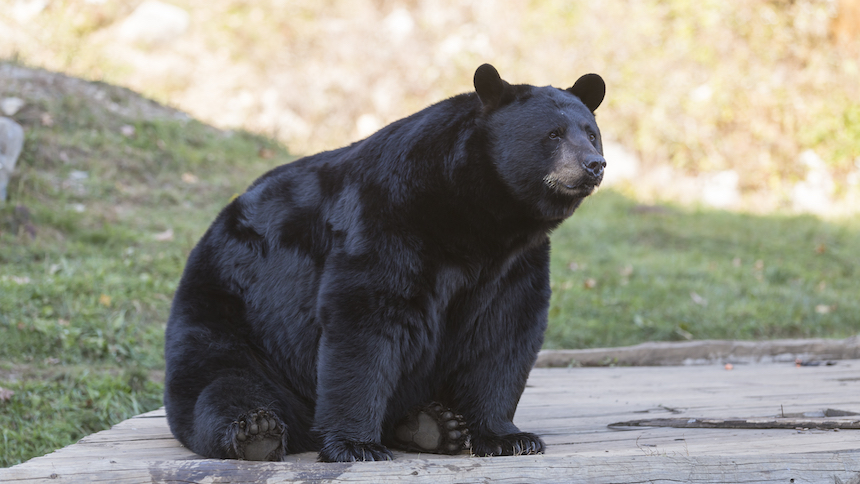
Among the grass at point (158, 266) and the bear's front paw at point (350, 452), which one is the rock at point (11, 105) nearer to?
the grass at point (158, 266)

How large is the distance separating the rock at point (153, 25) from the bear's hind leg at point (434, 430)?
14.3 metres

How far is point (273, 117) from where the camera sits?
13695mm

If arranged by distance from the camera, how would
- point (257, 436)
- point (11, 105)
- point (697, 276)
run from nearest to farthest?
point (257, 436) < point (697, 276) < point (11, 105)

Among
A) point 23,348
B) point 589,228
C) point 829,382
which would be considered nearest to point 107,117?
point 23,348

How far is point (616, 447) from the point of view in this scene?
2.72 meters

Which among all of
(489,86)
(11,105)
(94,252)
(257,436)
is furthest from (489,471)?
(11,105)

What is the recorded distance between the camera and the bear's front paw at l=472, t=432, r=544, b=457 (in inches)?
106

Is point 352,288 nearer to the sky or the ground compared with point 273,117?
nearer to the ground

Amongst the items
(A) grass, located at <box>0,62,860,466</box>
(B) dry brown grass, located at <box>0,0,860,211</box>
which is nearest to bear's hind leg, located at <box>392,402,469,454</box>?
(A) grass, located at <box>0,62,860,466</box>

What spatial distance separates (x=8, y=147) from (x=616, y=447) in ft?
20.1

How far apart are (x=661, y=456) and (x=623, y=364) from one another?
2.62 meters

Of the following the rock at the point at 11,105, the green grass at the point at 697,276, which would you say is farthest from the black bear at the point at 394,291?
the rock at the point at 11,105

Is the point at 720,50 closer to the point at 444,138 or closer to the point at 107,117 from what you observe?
the point at 107,117

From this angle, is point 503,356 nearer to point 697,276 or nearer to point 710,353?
point 710,353
